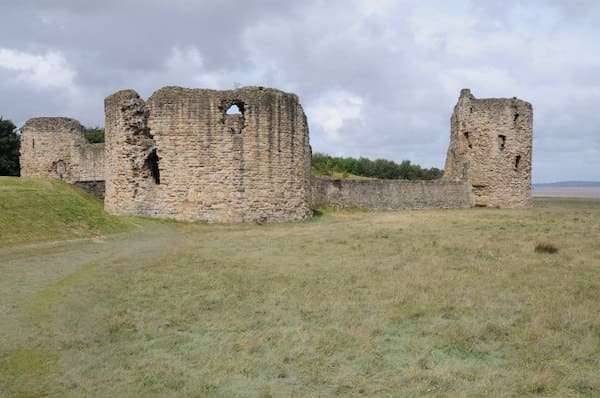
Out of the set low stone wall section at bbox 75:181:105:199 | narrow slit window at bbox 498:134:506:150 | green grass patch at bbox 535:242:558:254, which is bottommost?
green grass patch at bbox 535:242:558:254

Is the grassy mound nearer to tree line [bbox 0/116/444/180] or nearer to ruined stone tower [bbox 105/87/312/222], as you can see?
ruined stone tower [bbox 105/87/312/222]

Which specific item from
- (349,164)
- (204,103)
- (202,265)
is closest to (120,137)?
(204,103)

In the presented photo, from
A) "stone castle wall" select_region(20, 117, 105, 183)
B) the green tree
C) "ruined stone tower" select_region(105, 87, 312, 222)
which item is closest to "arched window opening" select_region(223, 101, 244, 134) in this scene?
"ruined stone tower" select_region(105, 87, 312, 222)

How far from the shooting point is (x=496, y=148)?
104ft

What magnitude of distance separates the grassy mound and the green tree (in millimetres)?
21131

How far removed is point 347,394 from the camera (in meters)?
4.92

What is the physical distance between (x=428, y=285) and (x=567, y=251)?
15.6ft

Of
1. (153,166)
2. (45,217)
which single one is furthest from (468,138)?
(45,217)

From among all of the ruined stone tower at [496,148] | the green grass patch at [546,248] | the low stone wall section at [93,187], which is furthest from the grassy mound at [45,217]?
the ruined stone tower at [496,148]

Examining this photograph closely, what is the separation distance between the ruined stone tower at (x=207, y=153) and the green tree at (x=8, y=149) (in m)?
21.3

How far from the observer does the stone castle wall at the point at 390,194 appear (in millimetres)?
27297

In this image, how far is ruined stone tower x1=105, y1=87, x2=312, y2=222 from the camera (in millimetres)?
20375

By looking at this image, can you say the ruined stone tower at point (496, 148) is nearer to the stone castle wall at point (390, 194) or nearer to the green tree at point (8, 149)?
the stone castle wall at point (390, 194)

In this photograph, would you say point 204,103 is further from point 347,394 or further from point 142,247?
point 347,394
